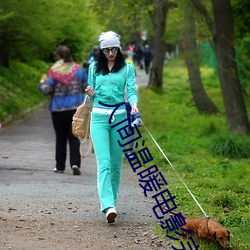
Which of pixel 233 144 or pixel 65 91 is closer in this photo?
pixel 65 91

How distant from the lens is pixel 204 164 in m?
12.2

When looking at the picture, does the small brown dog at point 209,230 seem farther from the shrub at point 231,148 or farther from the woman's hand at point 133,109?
the shrub at point 231,148

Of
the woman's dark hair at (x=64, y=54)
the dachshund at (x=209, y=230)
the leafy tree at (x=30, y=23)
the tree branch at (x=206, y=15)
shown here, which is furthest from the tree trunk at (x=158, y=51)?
the dachshund at (x=209, y=230)

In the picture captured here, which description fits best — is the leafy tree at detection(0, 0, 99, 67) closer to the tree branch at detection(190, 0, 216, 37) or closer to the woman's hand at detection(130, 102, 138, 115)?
the tree branch at detection(190, 0, 216, 37)

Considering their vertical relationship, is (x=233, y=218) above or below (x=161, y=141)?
above

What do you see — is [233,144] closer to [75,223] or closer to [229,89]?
[229,89]

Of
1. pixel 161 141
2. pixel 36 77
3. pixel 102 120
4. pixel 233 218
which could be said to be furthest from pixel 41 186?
pixel 36 77

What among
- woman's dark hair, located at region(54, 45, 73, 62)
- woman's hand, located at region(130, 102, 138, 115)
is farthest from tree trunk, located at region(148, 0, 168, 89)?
woman's hand, located at region(130, 102, 138, 115)

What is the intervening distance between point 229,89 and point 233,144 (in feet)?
10.4

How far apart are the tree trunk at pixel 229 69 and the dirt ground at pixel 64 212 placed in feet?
16.2

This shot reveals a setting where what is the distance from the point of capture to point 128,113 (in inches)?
299

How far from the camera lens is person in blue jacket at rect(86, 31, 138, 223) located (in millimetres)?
7453

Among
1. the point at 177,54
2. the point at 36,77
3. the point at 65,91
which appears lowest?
the point at 177,54

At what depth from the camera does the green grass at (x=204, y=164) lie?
7.81 meters
